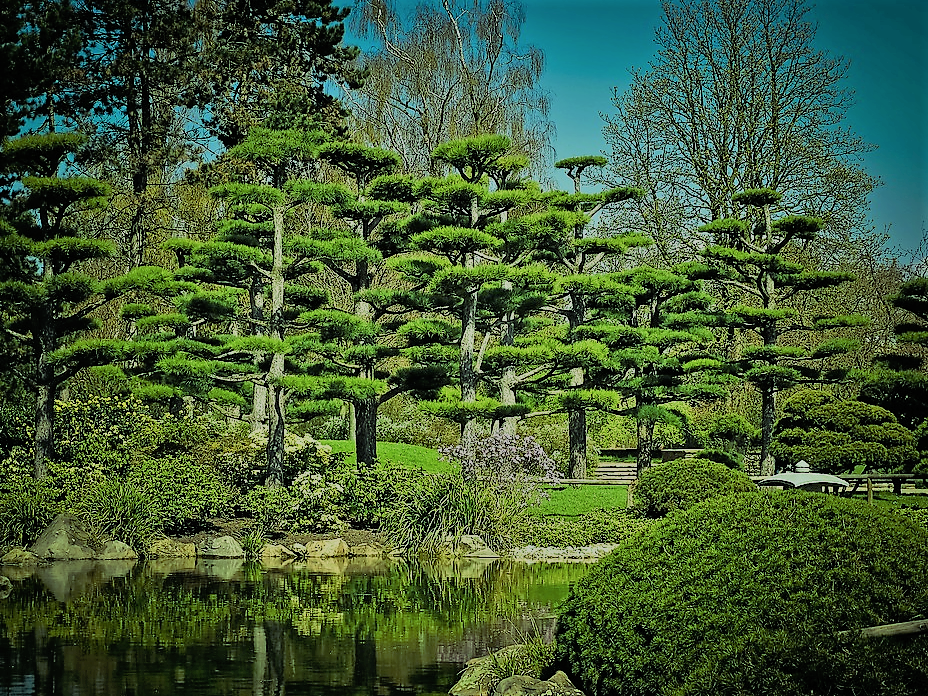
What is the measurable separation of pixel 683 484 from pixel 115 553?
288 inches

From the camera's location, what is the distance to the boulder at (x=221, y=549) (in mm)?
13469

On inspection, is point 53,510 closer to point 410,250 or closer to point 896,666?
point 410,250

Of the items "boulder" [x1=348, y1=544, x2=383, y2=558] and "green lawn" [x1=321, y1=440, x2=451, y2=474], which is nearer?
"boulder" [x1=348, y1=544, x2=383, y2=558]

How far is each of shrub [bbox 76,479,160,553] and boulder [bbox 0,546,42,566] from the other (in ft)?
2.94

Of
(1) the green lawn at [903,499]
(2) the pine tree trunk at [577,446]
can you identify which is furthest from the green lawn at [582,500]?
(1) the green lawn at [903,499]

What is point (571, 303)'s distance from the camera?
67.9ft

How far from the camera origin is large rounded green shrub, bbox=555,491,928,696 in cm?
452

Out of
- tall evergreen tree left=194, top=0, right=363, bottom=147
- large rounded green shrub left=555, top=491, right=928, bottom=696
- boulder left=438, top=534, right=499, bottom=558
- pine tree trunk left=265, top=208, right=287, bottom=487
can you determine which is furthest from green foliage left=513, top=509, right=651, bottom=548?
tall evergreen tree left=194, top=0, right=363, bottom=147

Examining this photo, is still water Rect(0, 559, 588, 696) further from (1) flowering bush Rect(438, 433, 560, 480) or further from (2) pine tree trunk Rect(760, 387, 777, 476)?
(2) pine tree trunk Rect(760, 387, 777, 476)

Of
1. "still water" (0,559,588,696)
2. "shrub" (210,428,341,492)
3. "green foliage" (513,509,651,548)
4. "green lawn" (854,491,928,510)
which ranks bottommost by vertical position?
"still water" (0,559,588,696)

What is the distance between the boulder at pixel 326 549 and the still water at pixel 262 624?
621mm

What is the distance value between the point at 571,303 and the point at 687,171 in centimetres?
701

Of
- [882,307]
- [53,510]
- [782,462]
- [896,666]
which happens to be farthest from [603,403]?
[882,307]

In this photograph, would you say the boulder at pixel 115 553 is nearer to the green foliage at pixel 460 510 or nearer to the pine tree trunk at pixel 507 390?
the green foliage at pixel 460 510
